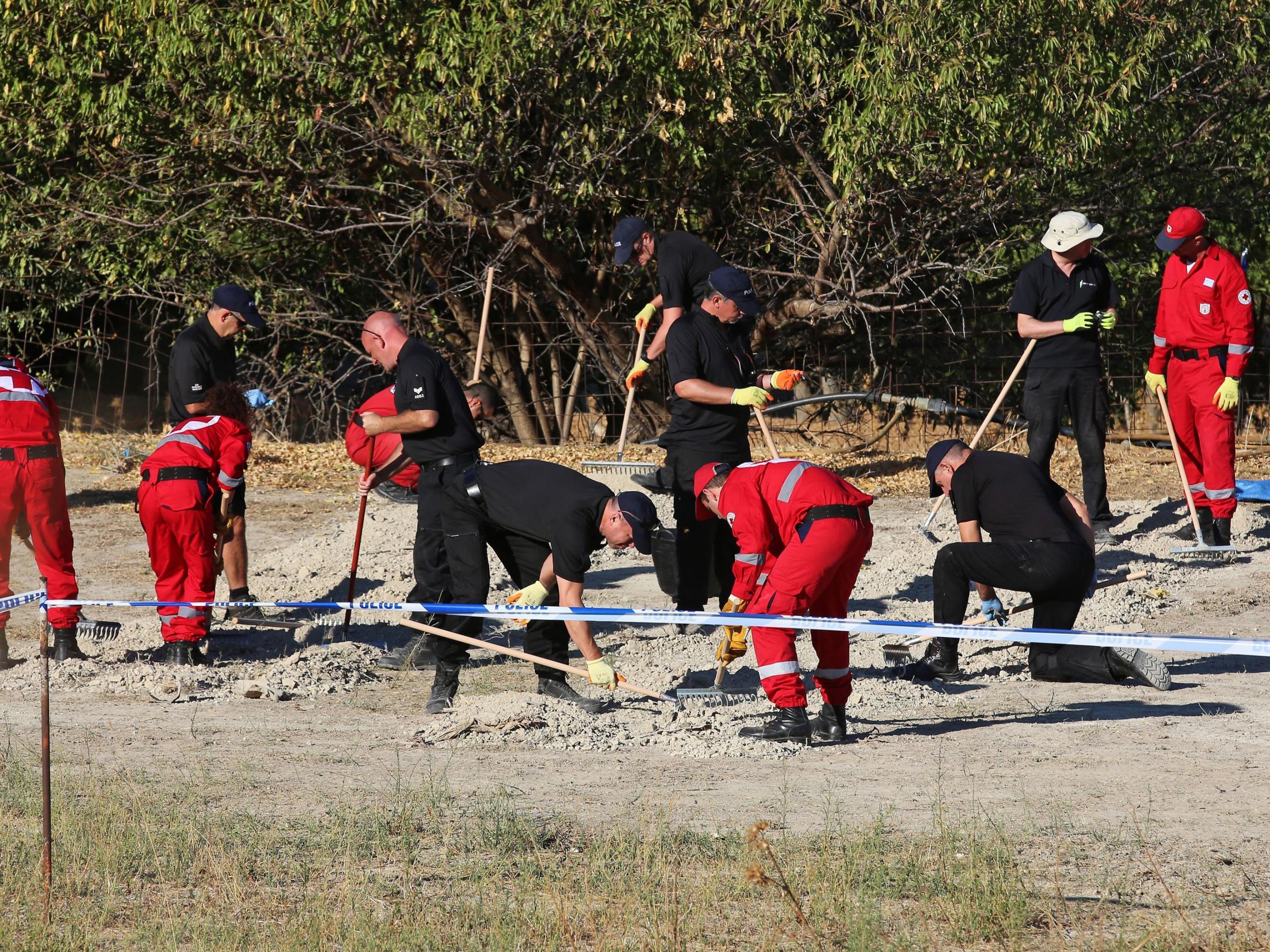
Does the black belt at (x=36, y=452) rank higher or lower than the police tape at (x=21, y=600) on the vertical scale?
higher

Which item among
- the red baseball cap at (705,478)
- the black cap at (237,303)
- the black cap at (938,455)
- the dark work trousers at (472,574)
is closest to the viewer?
the red baseball cap at (705,478)

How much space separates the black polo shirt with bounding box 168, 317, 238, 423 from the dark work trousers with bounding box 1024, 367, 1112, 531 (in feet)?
16.5

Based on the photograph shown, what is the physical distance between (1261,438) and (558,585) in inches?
466

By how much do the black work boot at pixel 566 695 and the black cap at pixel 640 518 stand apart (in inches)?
38.7

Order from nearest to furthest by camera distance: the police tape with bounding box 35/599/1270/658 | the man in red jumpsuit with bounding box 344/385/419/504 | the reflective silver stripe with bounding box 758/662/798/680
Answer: the police tape with bounding box 35/599/1270/658, the reflective silver stripe with bounding box 758/662/798/680, the man in red jumpsuit with bounding box 344/385/419/504

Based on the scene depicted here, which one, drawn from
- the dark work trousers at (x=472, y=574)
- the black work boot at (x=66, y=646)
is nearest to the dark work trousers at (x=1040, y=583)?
the dark work trousers at (x=472, y=574)

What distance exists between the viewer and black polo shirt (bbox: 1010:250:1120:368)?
9758mm

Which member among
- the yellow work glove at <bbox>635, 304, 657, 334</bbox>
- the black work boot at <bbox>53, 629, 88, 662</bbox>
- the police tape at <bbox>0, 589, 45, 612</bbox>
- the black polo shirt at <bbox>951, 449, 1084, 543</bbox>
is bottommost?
the black work boot at <bbox>53, 629, 88, 662</bbox>

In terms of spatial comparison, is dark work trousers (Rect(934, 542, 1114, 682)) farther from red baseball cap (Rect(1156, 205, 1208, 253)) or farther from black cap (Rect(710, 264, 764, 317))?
red baseball cap (Rect(1156, 205, 1208, 253))

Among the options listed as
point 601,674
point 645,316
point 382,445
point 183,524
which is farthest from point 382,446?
point 601,674

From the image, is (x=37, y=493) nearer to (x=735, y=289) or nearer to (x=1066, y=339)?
(x=735, y=289)

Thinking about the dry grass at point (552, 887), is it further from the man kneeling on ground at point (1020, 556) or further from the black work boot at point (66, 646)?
the black work boot at point (66, 646)


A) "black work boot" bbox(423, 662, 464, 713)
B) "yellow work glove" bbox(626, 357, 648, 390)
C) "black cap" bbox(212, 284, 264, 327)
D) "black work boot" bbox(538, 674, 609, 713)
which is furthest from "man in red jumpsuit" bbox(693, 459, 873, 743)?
"black cap" bbox(212, 284, 264, 327)

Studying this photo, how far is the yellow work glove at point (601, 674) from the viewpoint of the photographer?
21.5 feet
